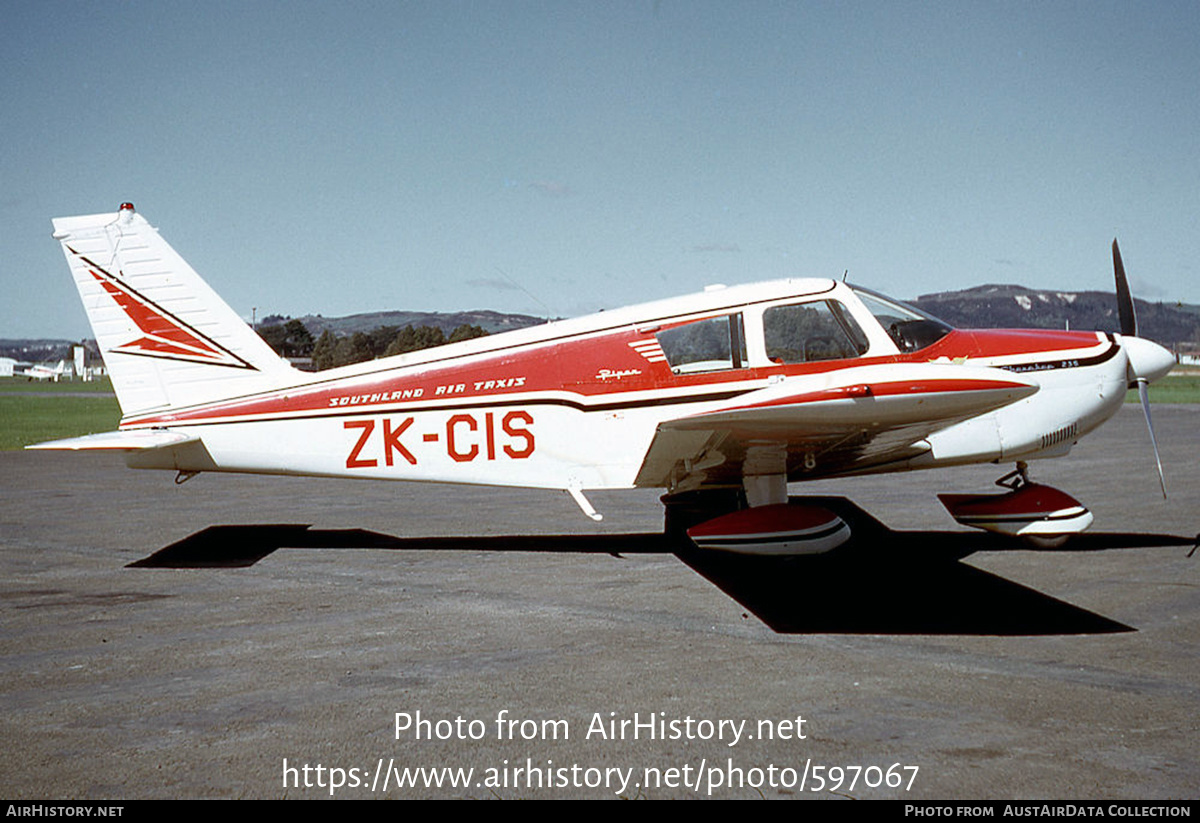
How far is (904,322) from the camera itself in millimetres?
7625

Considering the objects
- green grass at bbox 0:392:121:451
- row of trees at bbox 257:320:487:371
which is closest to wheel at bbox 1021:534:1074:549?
row of trees at bbox 257:320:487:371

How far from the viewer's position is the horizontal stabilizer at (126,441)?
7.22 metres

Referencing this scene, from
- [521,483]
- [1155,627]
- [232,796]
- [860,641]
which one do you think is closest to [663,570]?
[521,483]

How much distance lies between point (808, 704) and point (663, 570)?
3.26 metres

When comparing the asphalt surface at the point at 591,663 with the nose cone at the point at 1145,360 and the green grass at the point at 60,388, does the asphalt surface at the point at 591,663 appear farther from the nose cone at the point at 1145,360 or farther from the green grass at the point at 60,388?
the green grass at the point at 60,388

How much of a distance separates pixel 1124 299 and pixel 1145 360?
3.44 feet

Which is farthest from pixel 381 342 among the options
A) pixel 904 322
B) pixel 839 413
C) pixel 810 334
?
pixel 839 413

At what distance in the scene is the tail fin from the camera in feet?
27.6

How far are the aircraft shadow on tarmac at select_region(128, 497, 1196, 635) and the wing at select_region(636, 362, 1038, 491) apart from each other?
1.03 m

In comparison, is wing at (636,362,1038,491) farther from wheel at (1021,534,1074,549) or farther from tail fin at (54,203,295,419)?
tail fin at (54,203,295,419)

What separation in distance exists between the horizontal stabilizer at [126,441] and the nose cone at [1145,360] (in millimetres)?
8247

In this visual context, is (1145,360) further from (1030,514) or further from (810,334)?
(810,334)

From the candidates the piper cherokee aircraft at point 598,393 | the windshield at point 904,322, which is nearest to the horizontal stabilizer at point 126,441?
the piper cherokee aircraft at point 598,393

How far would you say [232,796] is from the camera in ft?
11.5
